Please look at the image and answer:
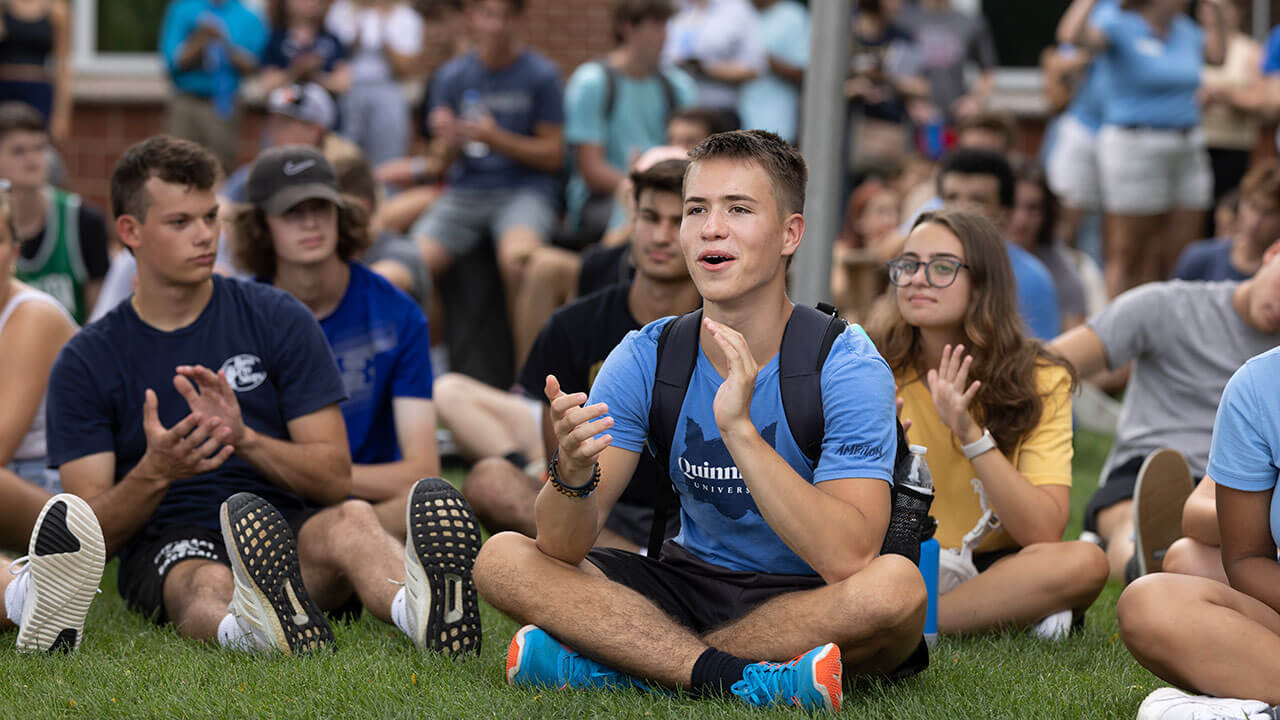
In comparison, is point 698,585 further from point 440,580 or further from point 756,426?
point 440,580

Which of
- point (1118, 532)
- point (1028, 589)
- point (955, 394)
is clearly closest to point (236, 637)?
point (955, 394)

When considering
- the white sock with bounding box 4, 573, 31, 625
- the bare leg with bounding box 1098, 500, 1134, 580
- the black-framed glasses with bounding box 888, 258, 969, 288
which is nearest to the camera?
the white sock with bounding box 4, 573, 31, 625

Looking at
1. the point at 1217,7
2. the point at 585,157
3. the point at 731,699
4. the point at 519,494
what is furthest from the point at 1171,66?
the point at 731,699

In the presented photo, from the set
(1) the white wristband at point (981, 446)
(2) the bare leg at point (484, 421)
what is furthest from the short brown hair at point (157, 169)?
(1) the white wristband at point (981, 446)

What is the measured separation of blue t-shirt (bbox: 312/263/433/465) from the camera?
541 cm

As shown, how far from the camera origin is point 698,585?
3881mm

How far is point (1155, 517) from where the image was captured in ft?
16.0

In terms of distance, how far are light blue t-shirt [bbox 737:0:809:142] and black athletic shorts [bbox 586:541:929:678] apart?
5.97 meters

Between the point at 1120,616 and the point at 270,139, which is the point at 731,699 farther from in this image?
the point at 270,139

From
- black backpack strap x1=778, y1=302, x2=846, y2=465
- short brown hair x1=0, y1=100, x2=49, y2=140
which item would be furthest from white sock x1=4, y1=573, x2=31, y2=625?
short brown hair x1=0, y1=100, x2=49, y2=140

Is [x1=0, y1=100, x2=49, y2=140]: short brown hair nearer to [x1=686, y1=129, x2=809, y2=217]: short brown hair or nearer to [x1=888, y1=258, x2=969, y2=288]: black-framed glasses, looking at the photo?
[x1=888, y1=258, x2=969, y2=288]: black-framed glasses

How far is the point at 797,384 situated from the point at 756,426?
0.15m

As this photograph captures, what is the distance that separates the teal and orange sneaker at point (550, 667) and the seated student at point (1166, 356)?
2.39 metres

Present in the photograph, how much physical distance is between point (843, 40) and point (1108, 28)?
4.74 metres
